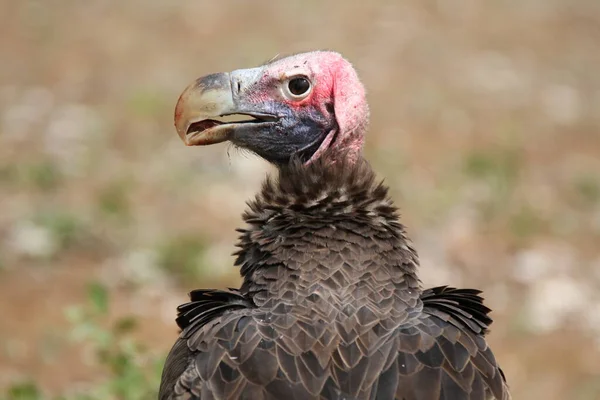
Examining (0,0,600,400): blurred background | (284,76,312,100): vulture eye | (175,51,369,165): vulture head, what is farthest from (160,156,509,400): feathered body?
(0,0,600,400): blurred background

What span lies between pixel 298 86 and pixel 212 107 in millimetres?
423

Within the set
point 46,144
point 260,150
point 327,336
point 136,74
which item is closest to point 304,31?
point 136,74

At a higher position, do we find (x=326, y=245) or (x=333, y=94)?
(x=333, y=94)

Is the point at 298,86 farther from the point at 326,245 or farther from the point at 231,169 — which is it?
the point at 231,169

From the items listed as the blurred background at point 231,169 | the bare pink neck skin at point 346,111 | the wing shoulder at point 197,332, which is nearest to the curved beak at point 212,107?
the bare pink neck skin at point 346,111

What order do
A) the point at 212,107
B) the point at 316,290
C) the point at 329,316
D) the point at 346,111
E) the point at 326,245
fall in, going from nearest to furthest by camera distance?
the point at 329,316 < the point at 316,290 < the point at 326,245 < the point at 212,107 < the point at 346,111

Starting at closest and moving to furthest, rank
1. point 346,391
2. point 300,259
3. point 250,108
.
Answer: point 346,391 → point 300,259 → point 250,108

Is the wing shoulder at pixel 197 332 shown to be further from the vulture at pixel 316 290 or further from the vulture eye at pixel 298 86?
the vulture eye at pixel 298 86

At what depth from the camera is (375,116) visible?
1168 centimetres

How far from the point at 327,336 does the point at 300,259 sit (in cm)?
43

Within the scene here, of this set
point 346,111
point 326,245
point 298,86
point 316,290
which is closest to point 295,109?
point 298,86

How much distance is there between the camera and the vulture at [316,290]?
A: 3.47 meters

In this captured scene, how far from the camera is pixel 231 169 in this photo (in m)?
→ 9.95

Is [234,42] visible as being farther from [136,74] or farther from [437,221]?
[437,221]
